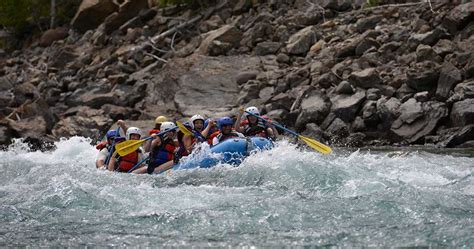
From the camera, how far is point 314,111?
14883 millimetres

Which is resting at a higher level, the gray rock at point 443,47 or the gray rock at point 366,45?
the gray rock at point 443,47

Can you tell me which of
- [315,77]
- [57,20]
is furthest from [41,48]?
[315,77]

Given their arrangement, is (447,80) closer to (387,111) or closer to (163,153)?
(387,111)

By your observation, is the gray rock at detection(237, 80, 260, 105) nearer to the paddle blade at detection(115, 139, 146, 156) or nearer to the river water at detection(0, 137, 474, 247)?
the paddle blade at detection(115, 139, 146, 156)

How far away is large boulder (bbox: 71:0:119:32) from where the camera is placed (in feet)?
95.4

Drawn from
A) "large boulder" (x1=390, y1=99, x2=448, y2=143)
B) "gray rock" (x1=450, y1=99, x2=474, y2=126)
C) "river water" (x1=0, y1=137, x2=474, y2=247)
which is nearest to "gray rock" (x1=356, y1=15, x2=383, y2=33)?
"large boulder" (x1=390, y1=99, x2=448, y2=143)

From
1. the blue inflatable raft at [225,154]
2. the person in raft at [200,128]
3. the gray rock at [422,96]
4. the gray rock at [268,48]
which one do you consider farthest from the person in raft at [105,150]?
the gray rock at [268,48]

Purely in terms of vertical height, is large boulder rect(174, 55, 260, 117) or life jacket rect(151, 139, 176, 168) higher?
life jacket rect(151, 139, 176, 168)

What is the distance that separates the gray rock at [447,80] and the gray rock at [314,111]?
101 inches

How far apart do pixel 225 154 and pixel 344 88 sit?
6357mm

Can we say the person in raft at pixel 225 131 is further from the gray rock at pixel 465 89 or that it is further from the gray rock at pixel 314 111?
the gray rock at pixel 465 89

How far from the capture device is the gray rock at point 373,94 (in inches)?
568

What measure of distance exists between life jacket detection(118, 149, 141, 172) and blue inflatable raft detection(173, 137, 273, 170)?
1485 mm

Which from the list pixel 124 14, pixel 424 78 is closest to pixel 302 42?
pixel 424 78
